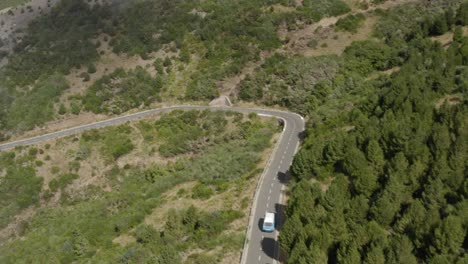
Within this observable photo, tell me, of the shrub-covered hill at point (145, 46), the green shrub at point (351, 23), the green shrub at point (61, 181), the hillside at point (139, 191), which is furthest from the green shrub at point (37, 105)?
the green shrub at point (351, 23)

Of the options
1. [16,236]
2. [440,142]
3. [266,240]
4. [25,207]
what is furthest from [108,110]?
[440,142]

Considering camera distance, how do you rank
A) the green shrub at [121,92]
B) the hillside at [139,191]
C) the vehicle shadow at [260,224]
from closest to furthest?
the vehicle shadow at [260,224] → the hillside at [139,191] → the green shrub at [121,92]

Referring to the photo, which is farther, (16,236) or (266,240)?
(16,236)

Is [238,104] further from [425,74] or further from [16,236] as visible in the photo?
[16,236]

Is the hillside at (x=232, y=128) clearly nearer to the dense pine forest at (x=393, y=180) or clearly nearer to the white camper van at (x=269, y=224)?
the dense pine forest at (x=393, y=180)

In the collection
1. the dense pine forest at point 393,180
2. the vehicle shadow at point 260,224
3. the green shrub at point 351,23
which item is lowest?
the vehicle shadow at point 260,224

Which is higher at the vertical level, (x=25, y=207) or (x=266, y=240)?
(x=266, y=240)

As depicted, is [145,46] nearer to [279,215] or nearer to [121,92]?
[121,92]
